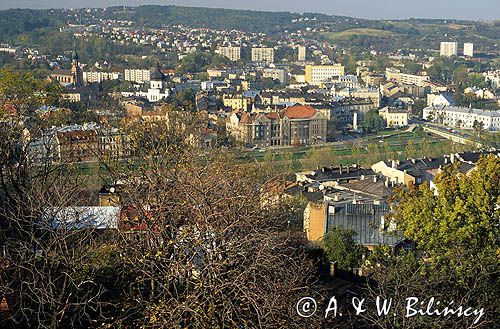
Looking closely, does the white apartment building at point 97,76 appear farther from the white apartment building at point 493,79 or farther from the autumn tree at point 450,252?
the autumn tree at point 450,252

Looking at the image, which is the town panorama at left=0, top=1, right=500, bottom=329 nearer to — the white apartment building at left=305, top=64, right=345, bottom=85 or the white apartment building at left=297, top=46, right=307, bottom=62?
the white apartment building at left=305, top=64, right=345, bottom=85

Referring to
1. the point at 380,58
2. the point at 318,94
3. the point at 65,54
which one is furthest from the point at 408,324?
the point at 380,58

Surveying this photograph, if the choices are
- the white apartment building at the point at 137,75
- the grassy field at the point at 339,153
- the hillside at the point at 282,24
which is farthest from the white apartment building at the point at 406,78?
the hillside at the point at 282,24

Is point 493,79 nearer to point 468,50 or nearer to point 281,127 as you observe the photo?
point 468,50

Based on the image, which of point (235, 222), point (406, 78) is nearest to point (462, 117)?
point (406, 78)

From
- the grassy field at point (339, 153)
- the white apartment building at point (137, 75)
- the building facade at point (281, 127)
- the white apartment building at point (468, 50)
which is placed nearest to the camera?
the grassy field at point (339, 153)

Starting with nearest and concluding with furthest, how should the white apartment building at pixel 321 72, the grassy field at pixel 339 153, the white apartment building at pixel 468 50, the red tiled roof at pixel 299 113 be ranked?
the grassy field at pixel 339 153
the red tiled roof at pixel 299 113
the white apartment building at pixel 321 72
the white apartment building at pixel 468 50

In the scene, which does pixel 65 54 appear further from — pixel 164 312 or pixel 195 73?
pixel 164 312
